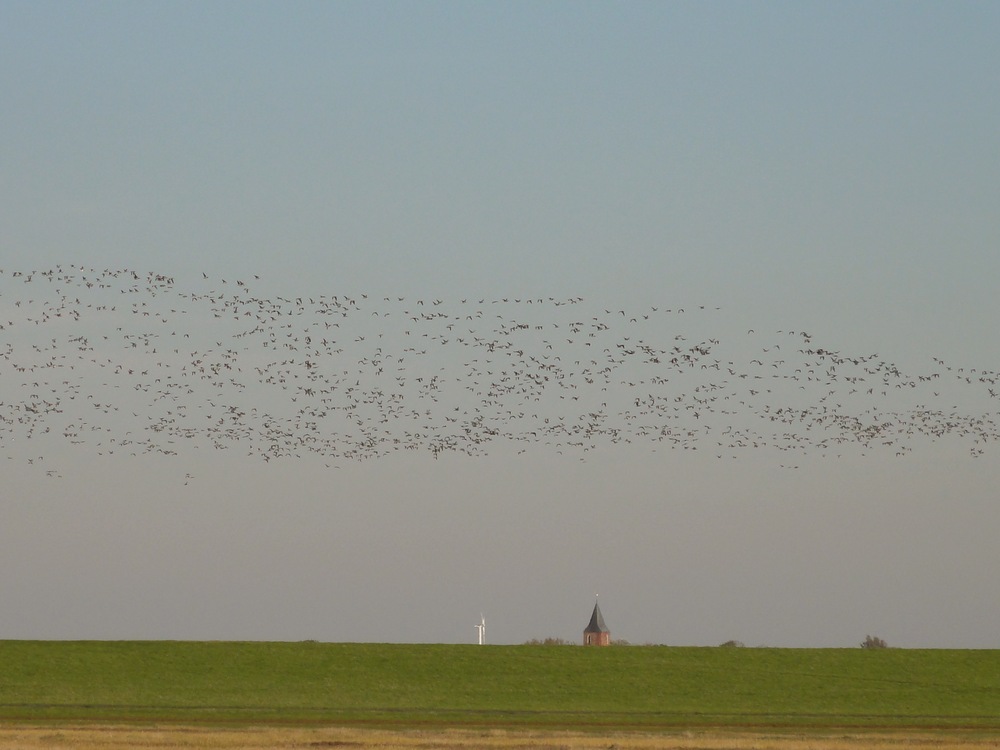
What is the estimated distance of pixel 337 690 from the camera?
71438 millimetres

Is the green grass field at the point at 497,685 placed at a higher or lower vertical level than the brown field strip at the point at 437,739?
higher

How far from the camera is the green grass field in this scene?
59.5 meters

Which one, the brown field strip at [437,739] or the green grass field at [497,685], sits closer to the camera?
the brown field strip at [437,739]

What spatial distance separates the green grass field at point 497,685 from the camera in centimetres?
5953

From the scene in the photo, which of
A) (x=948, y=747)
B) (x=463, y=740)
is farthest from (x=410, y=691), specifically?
(x=948, y=747)

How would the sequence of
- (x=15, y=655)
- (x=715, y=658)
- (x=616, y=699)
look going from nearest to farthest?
1. (x=616, y=699)
2. (x=15, y=655)
3. (x=715, y=658)

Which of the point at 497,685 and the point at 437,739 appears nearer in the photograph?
the point at 437,739

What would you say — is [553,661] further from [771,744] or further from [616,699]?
[771,744]

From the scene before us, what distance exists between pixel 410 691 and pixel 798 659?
22524mm

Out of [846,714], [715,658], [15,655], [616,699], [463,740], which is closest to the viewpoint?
[463,740]

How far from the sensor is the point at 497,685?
73.8 metres

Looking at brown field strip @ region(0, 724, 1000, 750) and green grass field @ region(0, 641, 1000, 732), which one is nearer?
brown field strip @ region(0, 724, 1000, 750)

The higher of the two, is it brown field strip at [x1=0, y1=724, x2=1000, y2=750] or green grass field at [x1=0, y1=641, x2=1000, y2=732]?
green grass field at [x1=0, y1=641, x2=1000, y2=732]

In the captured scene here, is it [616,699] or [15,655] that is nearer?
[616,699]
